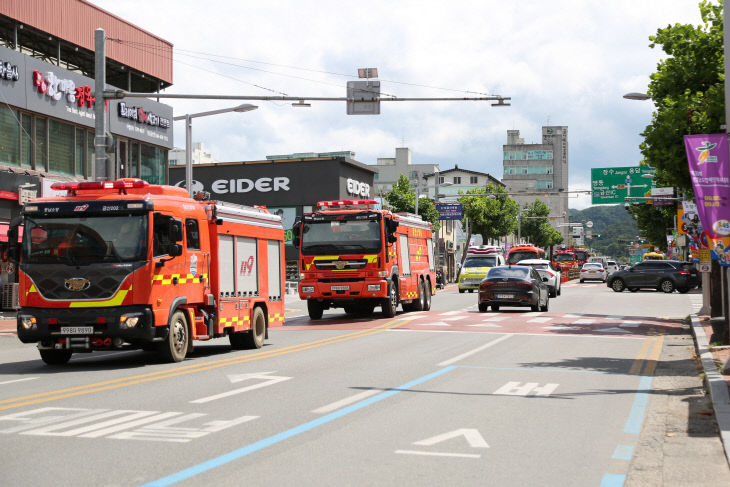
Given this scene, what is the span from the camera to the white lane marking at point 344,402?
32.6 feet

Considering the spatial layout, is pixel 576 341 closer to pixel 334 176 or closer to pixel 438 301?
pixel 438 301

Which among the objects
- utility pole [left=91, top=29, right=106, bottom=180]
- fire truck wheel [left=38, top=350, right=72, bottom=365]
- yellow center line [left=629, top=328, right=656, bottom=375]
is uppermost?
utility pole [left=91, top=29, right=106, bottom=180]

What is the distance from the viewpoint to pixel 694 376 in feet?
45.1

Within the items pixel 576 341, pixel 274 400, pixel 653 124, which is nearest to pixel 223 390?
pixel 274 400

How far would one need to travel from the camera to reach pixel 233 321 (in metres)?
17.3

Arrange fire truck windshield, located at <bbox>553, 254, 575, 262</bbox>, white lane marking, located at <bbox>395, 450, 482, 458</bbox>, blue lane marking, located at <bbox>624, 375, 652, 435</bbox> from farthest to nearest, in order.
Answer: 1. fire truck windshield, located at <bbox>553, 254, 575, 262</bbox>
2. blue lane marking, located at <bbox>624, 375, 652, 435</bbox>
3. white lane marking, located at <bbox>395, 450, 482, 458</bbox>

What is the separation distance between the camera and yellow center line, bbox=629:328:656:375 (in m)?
14.6

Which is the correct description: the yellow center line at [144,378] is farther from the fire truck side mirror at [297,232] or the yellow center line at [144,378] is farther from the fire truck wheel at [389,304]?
the fire truck wheel at [389,304]

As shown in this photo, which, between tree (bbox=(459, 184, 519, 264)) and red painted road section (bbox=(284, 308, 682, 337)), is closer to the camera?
red painted road section (bbox=(284, 308, 682, 337))

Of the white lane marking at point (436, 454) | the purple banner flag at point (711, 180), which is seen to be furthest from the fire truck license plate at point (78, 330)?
the purple banner flag at point (711, 180)

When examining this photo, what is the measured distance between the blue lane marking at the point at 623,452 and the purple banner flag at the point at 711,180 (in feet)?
23.0

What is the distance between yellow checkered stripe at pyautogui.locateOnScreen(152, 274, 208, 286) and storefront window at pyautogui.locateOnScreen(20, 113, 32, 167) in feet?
54.7

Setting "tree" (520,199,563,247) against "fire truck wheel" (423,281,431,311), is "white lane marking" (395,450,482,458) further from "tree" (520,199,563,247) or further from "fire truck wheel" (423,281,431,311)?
"tree" (520,199,563,247)

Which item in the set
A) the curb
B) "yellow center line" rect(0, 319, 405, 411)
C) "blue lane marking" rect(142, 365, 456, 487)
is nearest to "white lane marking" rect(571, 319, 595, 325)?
"yellow center line" rect(0, 319, 405, 411)
